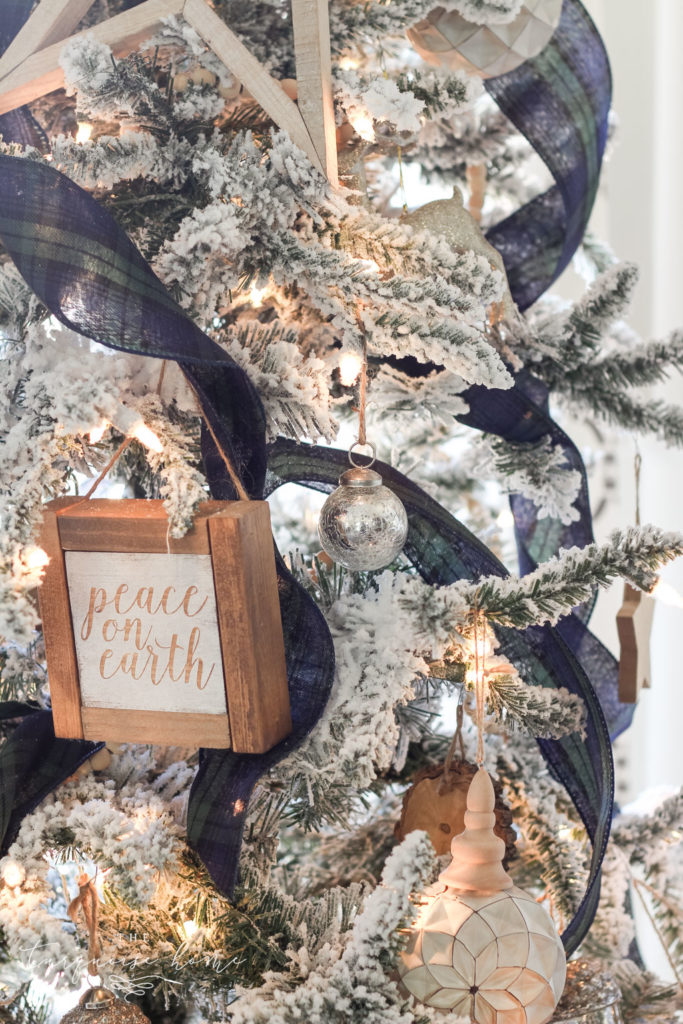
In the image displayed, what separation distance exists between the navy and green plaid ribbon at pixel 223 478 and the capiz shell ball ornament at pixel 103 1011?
97 mm

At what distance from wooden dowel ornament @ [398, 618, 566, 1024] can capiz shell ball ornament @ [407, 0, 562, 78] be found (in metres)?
0.52

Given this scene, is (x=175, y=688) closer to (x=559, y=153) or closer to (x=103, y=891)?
(x=103, y=891)

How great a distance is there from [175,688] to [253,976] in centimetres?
18

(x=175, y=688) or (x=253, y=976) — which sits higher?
(x=175, y=688)

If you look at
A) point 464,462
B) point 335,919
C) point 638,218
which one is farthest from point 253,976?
point 638,218

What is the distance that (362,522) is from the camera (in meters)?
0.57

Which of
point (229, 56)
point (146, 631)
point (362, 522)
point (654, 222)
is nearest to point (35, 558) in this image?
point (146, 631)

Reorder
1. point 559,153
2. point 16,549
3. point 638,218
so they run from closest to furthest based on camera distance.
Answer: point 16,549, point 559,153, point 638,218

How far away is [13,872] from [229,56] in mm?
488

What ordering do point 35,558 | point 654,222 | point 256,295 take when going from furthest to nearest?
point 654,222
point 256,295
point 35,558

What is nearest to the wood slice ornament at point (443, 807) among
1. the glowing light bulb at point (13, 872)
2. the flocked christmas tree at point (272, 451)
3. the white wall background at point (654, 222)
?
the flocked christmas tree at point (272, 451)

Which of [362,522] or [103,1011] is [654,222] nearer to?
[362,522]

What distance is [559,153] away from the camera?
755 mm

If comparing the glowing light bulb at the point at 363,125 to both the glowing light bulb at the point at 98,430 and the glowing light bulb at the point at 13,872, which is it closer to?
the glowing light bulb at the point at 98,430
